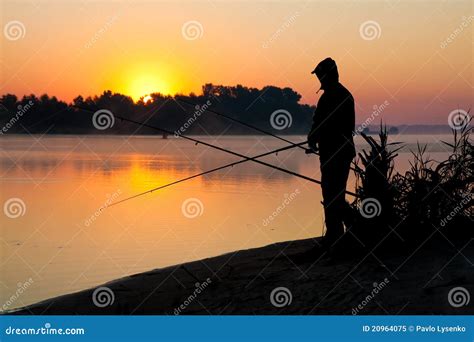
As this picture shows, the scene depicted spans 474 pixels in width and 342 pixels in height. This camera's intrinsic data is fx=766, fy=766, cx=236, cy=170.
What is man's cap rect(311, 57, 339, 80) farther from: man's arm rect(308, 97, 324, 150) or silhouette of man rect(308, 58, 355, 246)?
man's arm rect(308, 97, 324, 150)

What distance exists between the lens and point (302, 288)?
727 centimetres

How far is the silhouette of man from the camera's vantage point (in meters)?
8.20

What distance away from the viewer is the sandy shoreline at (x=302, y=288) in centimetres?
671

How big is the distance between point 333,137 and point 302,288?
180 cm

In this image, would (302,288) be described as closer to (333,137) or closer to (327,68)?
(333,137)

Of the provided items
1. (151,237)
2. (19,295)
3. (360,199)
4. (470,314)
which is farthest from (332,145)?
(151,237)

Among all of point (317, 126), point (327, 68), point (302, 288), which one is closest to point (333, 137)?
point (317, 126)

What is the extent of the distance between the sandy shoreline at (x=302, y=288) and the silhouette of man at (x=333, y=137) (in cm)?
65

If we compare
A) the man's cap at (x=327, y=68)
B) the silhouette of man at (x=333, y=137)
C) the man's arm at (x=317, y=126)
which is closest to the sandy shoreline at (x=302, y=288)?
the silhouette of man at (x=333, y=137)

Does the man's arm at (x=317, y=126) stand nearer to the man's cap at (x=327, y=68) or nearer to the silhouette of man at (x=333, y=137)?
the silhouette of man at (x=333, y=137)

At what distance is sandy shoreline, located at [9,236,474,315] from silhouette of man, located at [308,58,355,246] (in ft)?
2.13

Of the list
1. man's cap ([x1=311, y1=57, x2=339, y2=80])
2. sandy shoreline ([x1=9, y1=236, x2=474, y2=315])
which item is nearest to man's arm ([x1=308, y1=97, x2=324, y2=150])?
man's cap ([x1=311, y1=57, x2=339, y2=80])

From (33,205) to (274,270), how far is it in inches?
439

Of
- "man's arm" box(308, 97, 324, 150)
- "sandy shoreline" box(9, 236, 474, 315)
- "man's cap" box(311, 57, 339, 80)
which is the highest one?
"man's cap" box(311, 57, 339, 80)
